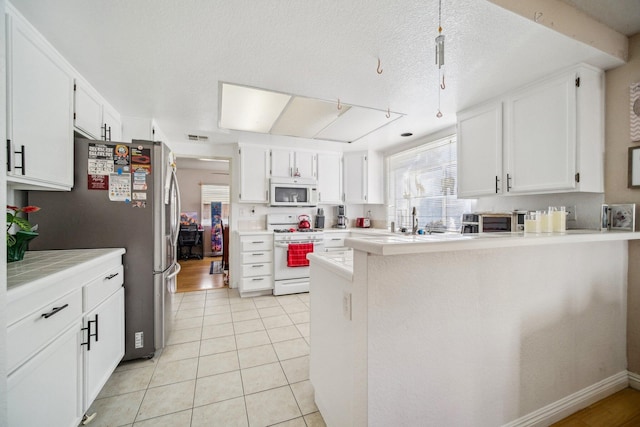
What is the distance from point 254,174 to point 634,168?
13.0 feet

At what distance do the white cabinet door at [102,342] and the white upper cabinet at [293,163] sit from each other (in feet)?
8.94

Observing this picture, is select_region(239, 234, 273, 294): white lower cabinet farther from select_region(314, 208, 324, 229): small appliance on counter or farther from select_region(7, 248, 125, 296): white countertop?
select_region(7, 248, 125, 296): white countertop

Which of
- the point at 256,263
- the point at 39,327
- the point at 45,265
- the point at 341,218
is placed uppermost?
the point at 341,218

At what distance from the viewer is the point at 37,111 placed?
1.52 m

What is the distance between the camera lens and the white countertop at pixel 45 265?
1039 millimetres

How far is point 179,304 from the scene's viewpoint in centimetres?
339

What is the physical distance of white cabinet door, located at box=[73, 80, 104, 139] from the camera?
194cm

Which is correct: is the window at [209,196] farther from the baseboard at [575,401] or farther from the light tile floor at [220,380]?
the baseboard at [575,401]

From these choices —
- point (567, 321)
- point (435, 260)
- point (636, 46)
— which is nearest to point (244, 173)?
point (435, 260)

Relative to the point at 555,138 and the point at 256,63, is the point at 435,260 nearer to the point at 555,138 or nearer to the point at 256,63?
the point at 555,138

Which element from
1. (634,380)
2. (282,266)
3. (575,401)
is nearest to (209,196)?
(282,266)

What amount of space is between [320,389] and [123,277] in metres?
1.73

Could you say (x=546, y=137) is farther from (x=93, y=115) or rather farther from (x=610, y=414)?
(x=93, y=115)

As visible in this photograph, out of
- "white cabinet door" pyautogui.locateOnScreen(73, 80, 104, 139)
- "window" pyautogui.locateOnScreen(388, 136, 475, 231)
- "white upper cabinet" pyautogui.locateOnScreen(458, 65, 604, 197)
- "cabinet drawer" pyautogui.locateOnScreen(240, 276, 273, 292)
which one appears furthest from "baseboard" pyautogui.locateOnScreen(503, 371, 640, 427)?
"white cabinet door" pyautogui.locateOnScreen(73, 80, 104, 139)
